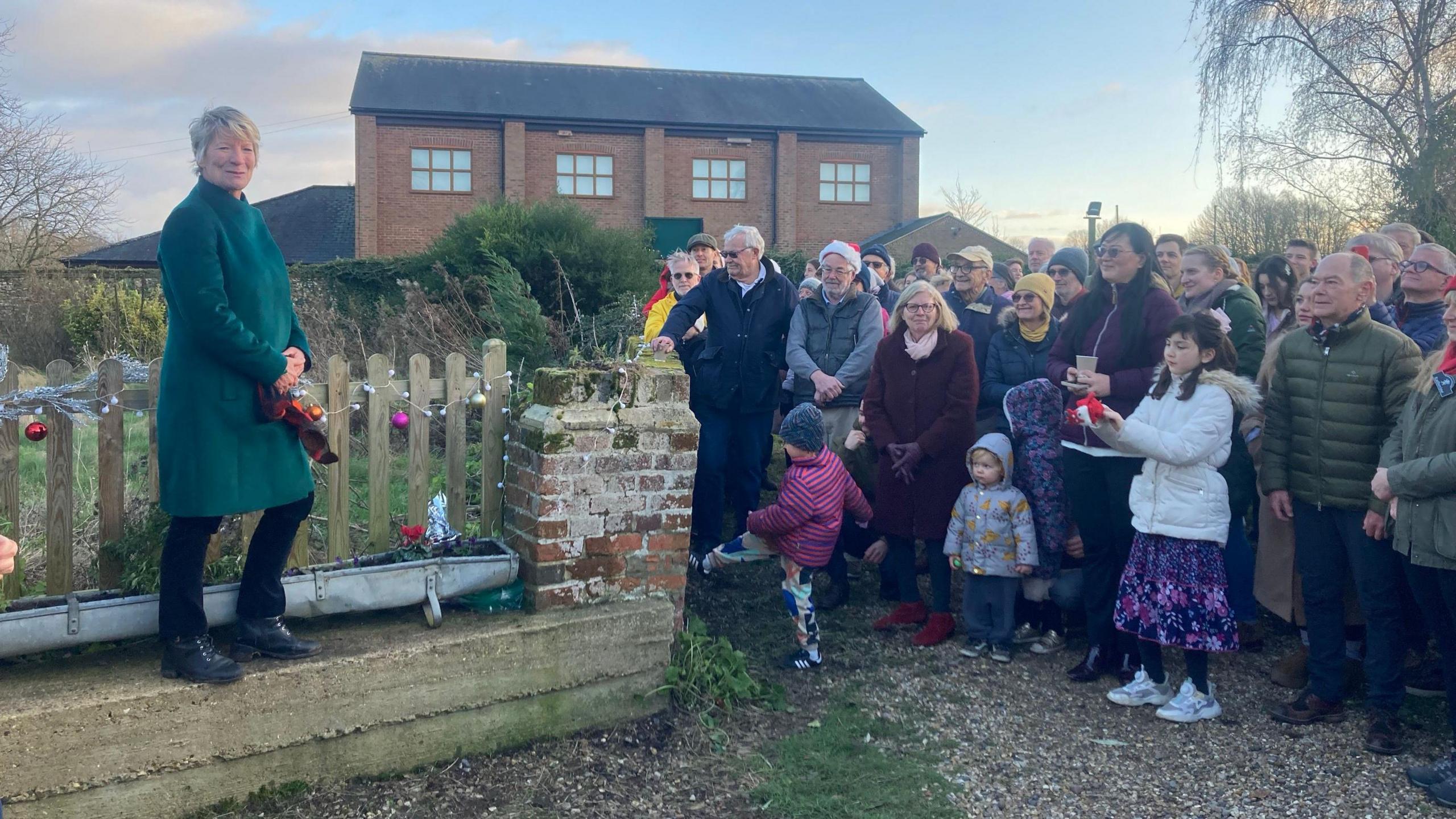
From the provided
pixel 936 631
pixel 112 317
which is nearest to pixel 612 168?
pixel 112 317

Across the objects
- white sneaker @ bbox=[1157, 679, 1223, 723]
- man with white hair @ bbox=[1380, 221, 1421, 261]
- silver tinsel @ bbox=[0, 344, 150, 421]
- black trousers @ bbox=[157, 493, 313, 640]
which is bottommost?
white sneaker @ bbox=[1157, 679, 1223, 723]

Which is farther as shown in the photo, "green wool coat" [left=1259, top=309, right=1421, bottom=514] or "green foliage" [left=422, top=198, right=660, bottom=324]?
"green foliage" [left=422, top=198, right=660, bottom=324]

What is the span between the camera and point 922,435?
16.6ft

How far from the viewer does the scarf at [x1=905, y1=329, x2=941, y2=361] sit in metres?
5.11

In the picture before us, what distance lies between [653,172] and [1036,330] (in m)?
26.6

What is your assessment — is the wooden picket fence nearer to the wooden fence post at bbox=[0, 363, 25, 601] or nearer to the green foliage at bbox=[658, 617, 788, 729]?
the wooden fence post at bbox=[0, 363, 25, 601]

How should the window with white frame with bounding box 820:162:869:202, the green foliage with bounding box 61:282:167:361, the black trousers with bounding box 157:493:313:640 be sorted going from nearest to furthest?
the black trousers with bounding box 157:493:313:640
the green foliage with bounding box 61:282:167:361
the window with white frame with bounding box 820:162:869:202

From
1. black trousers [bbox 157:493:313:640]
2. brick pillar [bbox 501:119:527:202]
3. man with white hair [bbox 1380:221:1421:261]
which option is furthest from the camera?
brick pillar [bbox 501:119:527:202]

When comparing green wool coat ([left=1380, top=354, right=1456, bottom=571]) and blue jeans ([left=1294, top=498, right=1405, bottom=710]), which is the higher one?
green wool coat ([left=1380, top=354, right=1456, bottom=571])

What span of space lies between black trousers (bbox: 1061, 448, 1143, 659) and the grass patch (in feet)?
4.01

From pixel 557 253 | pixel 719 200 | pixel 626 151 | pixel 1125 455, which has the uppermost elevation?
pixel 626 151

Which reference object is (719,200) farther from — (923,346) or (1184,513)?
(1184,513)

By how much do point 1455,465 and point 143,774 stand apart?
14.2ft

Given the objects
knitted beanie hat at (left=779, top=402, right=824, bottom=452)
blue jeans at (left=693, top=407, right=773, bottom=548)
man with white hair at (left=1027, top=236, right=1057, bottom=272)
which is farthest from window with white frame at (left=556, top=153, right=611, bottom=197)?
knitted beanie hat at (left=779, top=402, right=824, bottom=452)
